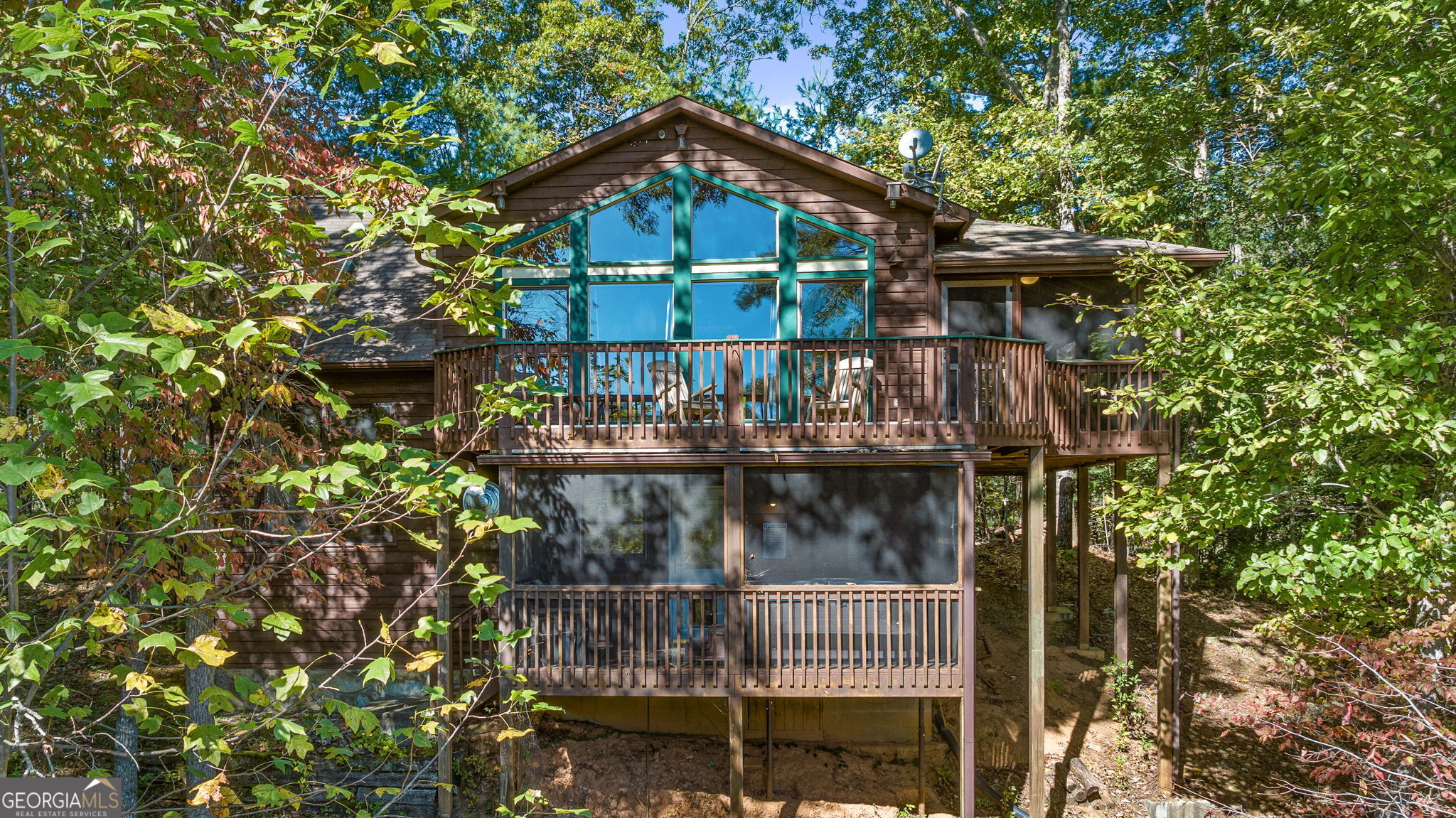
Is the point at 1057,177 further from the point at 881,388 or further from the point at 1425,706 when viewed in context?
the point at 1425,706

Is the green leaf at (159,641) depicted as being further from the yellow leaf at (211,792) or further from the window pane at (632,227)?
the window pane at (632,227)

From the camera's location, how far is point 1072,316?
920 cm

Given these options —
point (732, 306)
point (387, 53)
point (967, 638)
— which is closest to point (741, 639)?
point (967, 638)

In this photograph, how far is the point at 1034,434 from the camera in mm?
7531

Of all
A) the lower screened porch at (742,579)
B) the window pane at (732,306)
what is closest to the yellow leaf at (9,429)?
the lower screened porch at (742,579)

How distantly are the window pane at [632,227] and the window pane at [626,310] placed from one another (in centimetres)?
35

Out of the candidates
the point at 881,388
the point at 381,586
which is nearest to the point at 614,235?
the point at 881,388

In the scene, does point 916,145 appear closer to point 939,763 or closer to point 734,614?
point 734,614

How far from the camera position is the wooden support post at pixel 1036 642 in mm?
7379

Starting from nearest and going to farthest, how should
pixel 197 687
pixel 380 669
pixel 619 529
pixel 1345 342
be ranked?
1. pixel 380 669
2. pixel 1345 342
3. pixel 197 687
4. pixel 619 529

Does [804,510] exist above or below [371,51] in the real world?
below

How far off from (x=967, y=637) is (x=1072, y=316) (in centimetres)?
451

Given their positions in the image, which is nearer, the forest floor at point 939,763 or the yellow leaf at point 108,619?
the yellow leaf at point 108,619

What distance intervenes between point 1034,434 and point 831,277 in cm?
301
